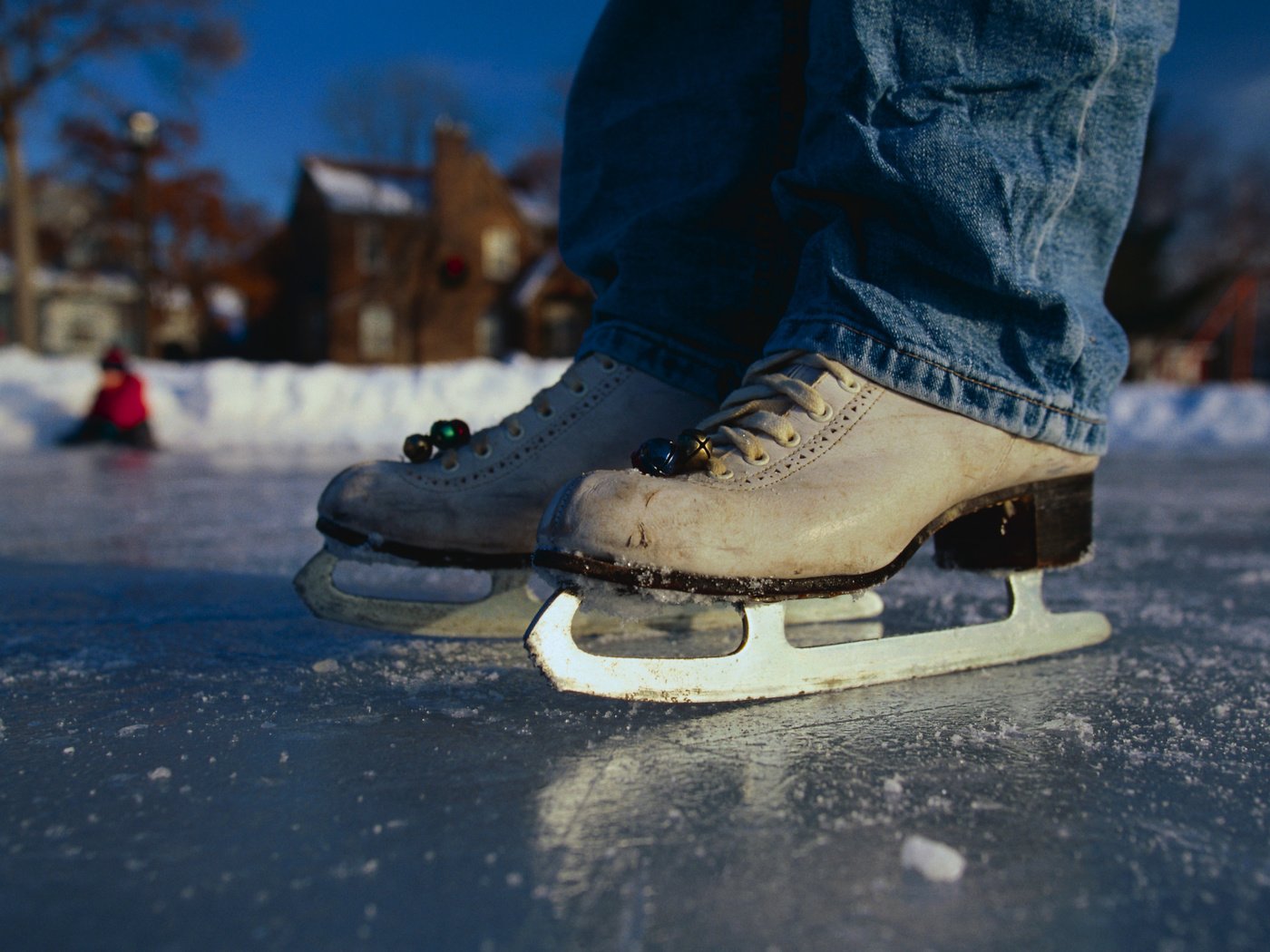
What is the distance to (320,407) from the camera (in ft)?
18.8

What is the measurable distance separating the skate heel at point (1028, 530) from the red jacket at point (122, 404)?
5072mm

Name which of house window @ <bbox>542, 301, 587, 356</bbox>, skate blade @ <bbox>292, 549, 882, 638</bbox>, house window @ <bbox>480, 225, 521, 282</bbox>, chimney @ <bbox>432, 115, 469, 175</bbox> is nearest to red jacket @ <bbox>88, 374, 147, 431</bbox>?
skate blade @ <bbox>292, 549, 882, 638</bbox>

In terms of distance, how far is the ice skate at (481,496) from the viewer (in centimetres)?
95

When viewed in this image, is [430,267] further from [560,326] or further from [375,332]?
[560,326]

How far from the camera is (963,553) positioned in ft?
3.33

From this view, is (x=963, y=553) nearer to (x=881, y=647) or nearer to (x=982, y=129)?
(x=881, y=647)

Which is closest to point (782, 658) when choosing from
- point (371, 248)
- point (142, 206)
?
point (142, 206)

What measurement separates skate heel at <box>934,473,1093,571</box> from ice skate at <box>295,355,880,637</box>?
0.31 metres

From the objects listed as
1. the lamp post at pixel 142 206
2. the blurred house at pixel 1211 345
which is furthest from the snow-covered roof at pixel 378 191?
the blurred house at pixel 1211 345

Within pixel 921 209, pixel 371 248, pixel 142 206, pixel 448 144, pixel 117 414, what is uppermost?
pixel 448 144

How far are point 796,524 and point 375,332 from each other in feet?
67.6

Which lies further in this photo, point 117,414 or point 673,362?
point 117,414

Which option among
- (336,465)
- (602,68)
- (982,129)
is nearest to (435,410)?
(336,465)

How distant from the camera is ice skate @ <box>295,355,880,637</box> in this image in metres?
0.95
